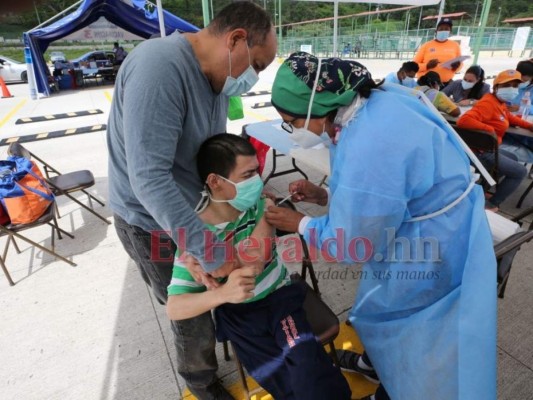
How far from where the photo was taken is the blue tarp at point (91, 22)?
33.1ft

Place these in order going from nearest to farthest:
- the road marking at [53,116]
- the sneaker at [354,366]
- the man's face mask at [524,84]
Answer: the sneaker at [354,366] < the man's face mask at [524,84] < the road marking at [53,116]

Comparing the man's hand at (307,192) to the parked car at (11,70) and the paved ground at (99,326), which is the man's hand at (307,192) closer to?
the paved ground at (99,326)

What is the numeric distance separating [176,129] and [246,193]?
44 centimetres

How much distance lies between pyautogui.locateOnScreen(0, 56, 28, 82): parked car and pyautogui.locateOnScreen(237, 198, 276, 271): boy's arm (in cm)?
1736

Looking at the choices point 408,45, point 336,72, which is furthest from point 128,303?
point 408,45

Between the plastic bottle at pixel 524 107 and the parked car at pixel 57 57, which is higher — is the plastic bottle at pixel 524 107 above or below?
below

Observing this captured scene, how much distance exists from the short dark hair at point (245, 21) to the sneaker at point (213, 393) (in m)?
1.66

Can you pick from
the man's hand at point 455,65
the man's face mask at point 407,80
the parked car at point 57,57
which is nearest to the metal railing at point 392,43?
the parked car at point 57,57

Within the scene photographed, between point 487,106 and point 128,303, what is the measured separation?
12.7 feet

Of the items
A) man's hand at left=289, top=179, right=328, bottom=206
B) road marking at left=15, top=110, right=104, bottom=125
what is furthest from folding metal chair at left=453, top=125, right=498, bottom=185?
road marking at left=15, top=110, right=104, bottom=125

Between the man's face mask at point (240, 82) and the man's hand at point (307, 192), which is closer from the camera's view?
the man's face mask at point (240, 82)

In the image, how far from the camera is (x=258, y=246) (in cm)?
143

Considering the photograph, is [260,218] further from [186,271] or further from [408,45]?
[408,45]

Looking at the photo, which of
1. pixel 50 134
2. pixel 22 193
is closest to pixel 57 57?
pixel 50 134
